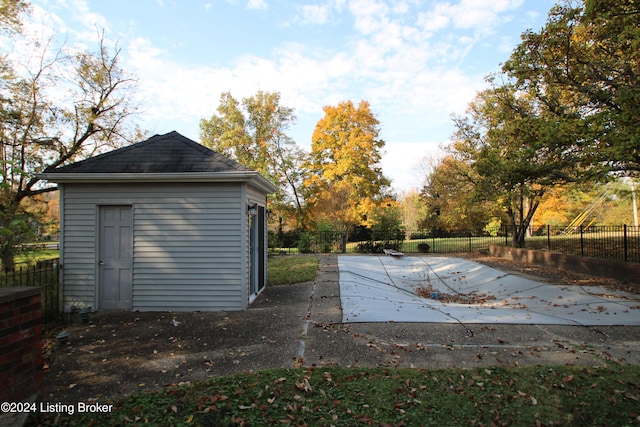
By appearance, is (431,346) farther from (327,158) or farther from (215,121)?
(215,121)

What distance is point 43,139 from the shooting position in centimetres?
1466

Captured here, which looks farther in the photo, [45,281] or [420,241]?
[420,241]

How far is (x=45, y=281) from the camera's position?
670cm

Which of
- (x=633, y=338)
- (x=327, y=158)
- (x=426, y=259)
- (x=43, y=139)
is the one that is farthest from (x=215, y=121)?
(x=633, y=338)

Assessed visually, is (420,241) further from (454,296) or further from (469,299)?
(469,299)

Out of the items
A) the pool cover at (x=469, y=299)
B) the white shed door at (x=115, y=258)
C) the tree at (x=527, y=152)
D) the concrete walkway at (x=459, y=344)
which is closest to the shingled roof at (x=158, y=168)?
the white shed door at (x=115, y=258)

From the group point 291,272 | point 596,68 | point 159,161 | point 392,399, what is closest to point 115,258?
point 159,161

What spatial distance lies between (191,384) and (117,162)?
5.35 metres

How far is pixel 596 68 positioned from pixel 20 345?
37.9 ft

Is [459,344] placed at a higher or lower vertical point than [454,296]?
higher

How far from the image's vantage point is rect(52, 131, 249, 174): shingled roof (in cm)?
707

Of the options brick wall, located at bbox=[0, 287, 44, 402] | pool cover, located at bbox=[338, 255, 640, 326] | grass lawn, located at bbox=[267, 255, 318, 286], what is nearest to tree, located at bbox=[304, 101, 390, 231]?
grass lawn, located at bbox=[267, 255, 318, 286]

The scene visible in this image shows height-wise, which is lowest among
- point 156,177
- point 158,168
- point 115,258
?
point 115,258

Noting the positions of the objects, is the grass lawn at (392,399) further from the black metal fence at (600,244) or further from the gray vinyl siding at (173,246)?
the black metal fence at (600,244)
